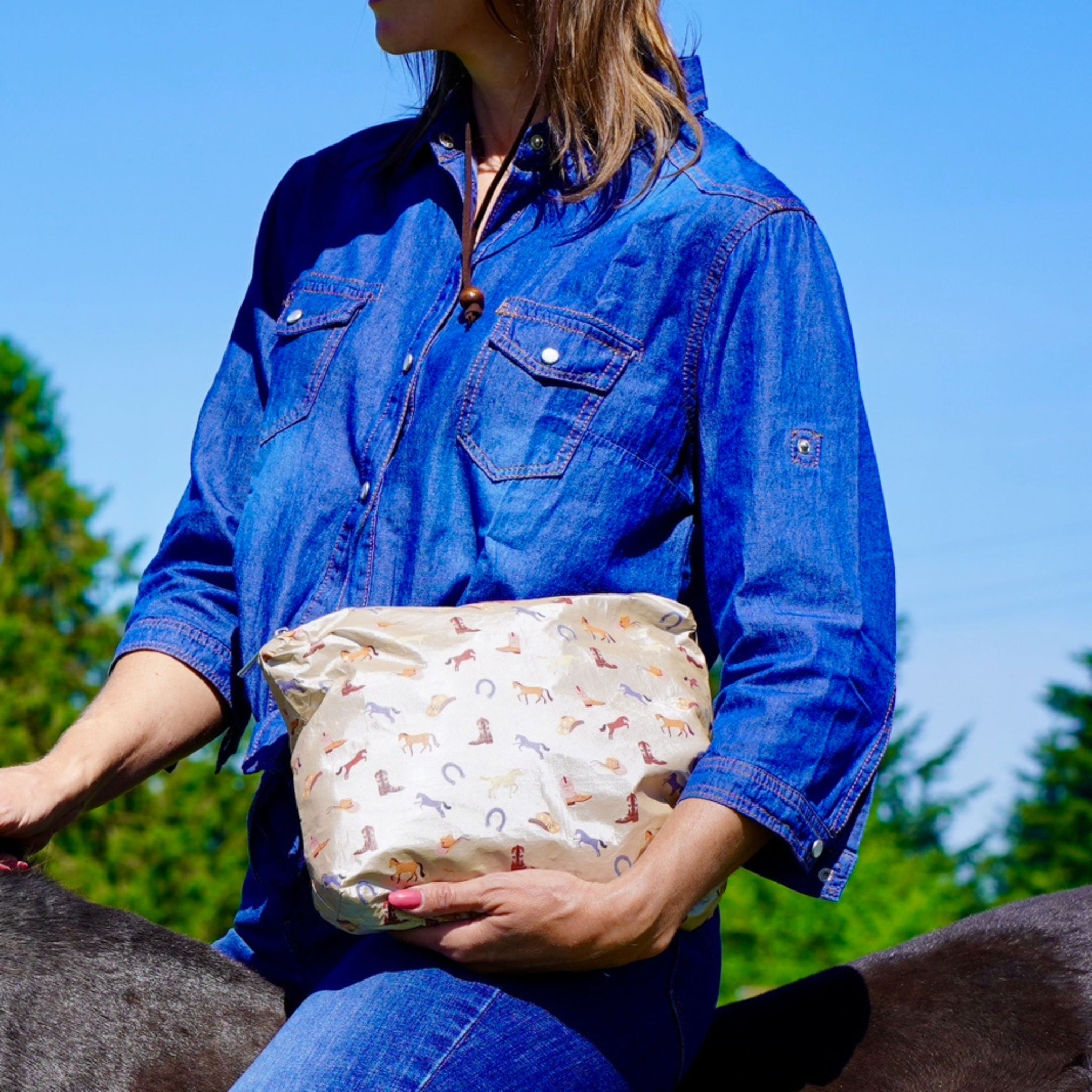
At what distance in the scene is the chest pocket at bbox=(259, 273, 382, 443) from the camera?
8.12ft

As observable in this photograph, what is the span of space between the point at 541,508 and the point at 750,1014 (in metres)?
0.96

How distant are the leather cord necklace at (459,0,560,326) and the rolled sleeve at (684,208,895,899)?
38 centimetres

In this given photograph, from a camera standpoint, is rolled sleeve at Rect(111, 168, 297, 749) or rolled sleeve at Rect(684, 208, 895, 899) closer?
rolled sleeve at Rect(684, 208, 895, 899)

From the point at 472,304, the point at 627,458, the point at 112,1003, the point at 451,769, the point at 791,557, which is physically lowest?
the point at 112,1003

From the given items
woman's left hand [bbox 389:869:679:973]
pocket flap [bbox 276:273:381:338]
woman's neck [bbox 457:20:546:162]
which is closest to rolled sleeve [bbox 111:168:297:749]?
pocket flap [bbox 276:273:381:338]

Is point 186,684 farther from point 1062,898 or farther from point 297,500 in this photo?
point 1062,898

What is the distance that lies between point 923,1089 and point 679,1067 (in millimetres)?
491

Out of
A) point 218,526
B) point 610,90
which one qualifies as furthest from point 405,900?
point 610,90

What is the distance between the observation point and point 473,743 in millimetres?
1850

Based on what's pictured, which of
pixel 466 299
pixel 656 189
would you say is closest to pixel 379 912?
pixel 466 299

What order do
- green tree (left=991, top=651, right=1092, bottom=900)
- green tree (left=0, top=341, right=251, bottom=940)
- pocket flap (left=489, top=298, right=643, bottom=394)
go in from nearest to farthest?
pocket flap (left=489, top=298, right=643, bottom=394)
green tree (left=0, top=341, right=251, bottom=940)
green tree (left=991, top=651, right=1092, bottom=900)

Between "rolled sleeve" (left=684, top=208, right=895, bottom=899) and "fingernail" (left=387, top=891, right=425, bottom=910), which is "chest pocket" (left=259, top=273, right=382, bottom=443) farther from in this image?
"fingernail" (left=387, top=891, right=425, bottom=910)

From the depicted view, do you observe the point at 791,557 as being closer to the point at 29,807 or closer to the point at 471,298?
the point at 471,298

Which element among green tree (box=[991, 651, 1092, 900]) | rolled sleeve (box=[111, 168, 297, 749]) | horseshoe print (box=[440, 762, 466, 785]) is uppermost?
rolled sleeve (box=[111, 168, 297, 749])
